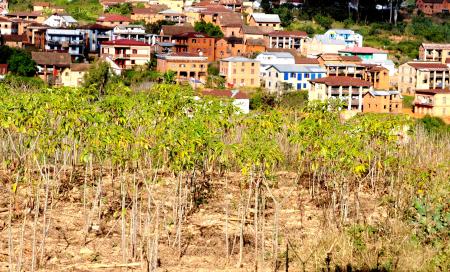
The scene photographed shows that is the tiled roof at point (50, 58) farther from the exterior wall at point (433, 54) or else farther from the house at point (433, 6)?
the house at point (433, 6)

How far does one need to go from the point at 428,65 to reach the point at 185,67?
12234 millimetres

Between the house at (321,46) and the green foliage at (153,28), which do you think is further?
the green foliage at (153,28)

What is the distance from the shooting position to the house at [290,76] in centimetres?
3734

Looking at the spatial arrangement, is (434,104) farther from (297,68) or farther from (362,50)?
(362,50)

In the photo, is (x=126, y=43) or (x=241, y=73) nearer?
(x=241, y=73)

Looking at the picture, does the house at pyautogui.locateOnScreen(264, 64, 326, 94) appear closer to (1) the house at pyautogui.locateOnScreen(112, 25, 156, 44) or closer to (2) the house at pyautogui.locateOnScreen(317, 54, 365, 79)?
(2) the house at pyautogui.locateOnScreen(317, 54, 365, 79)

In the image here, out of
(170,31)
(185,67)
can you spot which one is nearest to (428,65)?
(185,67)

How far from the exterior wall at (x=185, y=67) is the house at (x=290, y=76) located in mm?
3157

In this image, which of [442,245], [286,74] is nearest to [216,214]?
[442,245]

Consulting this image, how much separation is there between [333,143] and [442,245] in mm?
1745

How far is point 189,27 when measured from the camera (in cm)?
4431

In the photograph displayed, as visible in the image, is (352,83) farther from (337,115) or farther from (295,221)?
(295,221)

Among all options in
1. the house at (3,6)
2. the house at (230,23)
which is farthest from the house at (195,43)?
the house at (3,6)

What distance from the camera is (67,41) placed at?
4062cm
